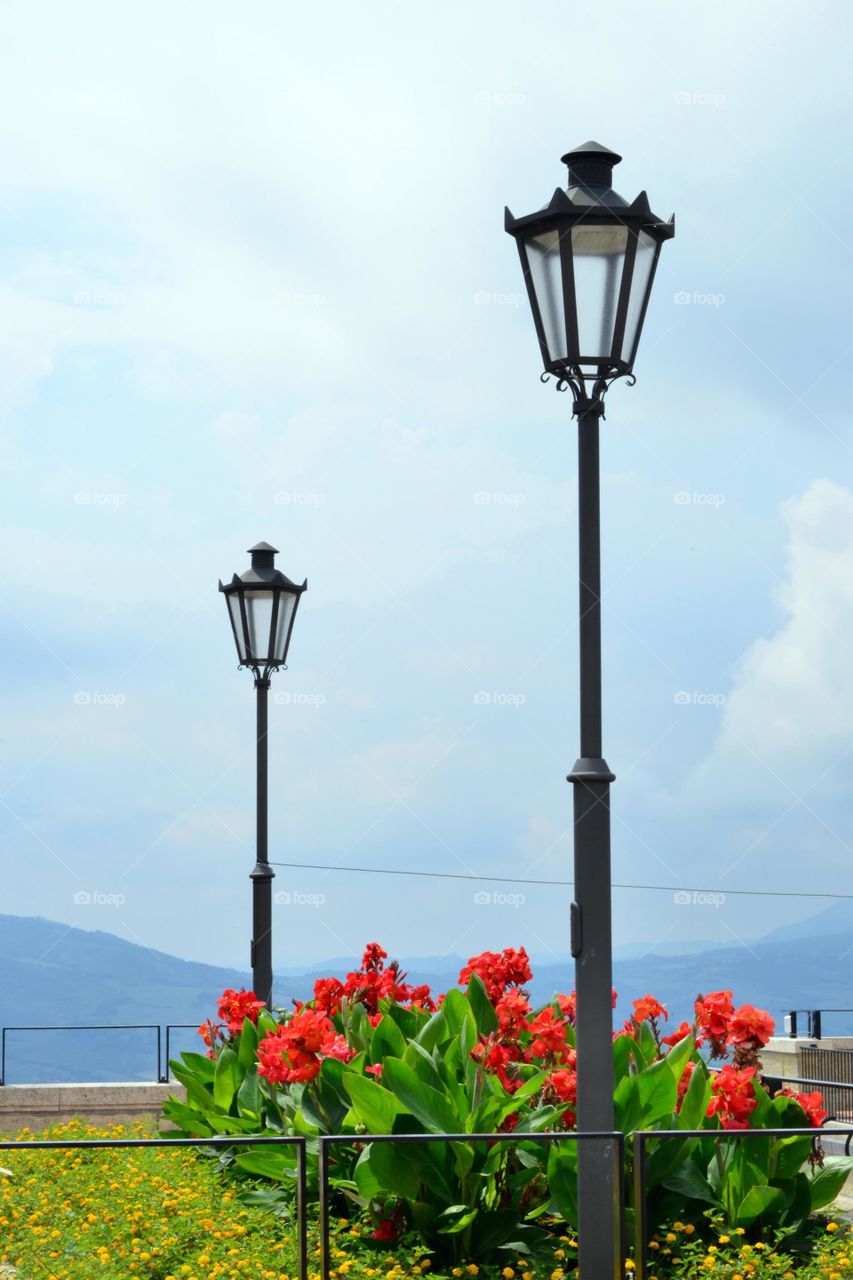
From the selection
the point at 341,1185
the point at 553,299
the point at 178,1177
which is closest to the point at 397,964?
the point at 178,1177

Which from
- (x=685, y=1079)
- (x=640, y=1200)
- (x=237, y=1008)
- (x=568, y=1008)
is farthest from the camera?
(x=237, y=1008)

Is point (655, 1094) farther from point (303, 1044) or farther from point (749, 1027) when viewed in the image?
point (303, 1044)

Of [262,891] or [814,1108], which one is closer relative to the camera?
[814,1108]

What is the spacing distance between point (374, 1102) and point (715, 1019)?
6.07ft

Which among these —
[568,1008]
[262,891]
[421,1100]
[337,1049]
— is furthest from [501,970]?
[262,891]

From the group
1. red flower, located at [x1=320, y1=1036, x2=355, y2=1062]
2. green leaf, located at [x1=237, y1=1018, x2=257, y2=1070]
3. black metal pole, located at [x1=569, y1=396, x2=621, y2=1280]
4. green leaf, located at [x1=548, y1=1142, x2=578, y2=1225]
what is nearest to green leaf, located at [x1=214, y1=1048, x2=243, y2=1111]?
green leaf, located at [x1=237, y1=1018, x2=257, y2=1070]

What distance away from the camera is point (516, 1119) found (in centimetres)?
755

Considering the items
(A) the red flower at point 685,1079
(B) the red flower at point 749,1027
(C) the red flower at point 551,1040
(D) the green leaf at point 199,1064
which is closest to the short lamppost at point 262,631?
(D) the green leaf at point 199,1064

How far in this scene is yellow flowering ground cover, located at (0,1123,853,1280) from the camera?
22.6ft

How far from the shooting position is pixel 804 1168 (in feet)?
27.6

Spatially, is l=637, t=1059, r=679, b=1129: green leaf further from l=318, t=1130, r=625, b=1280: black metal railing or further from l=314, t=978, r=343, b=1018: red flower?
l=314, t=978, r=343, b=1018: red flower

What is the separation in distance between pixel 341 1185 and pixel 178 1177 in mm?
2339

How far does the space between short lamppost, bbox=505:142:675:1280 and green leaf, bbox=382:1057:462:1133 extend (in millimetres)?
760

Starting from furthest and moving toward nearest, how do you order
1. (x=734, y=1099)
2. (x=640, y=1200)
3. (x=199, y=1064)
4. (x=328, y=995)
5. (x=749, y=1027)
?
(x=199, y=1064) < (x=328, y=995) < (x=749, y=1027) < (x=734, y=1099) < (x=640, y=1200)
